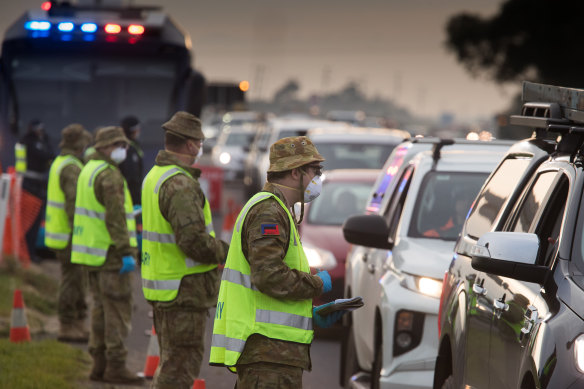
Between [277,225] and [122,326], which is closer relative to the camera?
[277,225]

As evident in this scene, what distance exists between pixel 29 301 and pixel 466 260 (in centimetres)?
814

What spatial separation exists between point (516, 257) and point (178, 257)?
Result: 3.27 metres

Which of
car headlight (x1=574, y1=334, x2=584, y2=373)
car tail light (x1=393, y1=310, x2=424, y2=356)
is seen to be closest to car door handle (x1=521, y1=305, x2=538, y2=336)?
car headlight (x1=574, y1=334, x2=584, y2=373)

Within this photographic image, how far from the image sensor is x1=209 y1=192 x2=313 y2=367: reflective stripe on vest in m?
5.37

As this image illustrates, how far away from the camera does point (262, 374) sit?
5.37 meters

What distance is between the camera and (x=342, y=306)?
5508 millimetres

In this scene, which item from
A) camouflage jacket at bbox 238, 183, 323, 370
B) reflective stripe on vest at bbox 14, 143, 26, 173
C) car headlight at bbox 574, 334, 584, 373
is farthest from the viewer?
reflective stripe on vest at bbox 14, 143, 26, 173

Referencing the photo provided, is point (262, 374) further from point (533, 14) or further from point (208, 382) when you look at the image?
point (533, 14)

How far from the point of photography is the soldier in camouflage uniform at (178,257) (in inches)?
289

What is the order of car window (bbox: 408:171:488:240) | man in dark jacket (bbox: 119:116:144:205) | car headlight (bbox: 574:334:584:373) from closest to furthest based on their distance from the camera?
car headlight (bbox: 574:334:584:373) < car window (bbox: 408:171:488:240) < man in dark jacket (bbox: 119:116:144:205)

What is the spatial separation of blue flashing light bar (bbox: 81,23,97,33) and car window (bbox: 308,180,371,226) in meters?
5.10

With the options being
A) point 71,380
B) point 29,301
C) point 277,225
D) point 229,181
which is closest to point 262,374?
point 277,225

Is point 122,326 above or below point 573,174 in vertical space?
below

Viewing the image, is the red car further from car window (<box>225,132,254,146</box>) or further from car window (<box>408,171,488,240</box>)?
car window (<box>225,132,254,146</box>)
